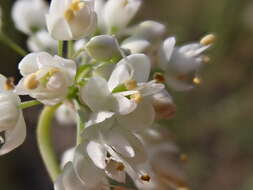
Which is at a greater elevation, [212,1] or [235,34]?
[212,1]

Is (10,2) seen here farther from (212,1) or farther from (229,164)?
(229,164)

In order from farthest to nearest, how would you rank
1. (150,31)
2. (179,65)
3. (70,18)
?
(150,31) → (179,65) → (70,18)

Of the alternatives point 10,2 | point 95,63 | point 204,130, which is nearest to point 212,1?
point 204,130

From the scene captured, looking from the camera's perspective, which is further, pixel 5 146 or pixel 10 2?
pixel 10 2

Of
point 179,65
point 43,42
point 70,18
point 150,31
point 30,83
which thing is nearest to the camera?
point 30,83

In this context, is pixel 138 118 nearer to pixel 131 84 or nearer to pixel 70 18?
pixel 131 84

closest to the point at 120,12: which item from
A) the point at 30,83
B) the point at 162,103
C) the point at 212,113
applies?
the point at 162,103

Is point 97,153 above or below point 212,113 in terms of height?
above
